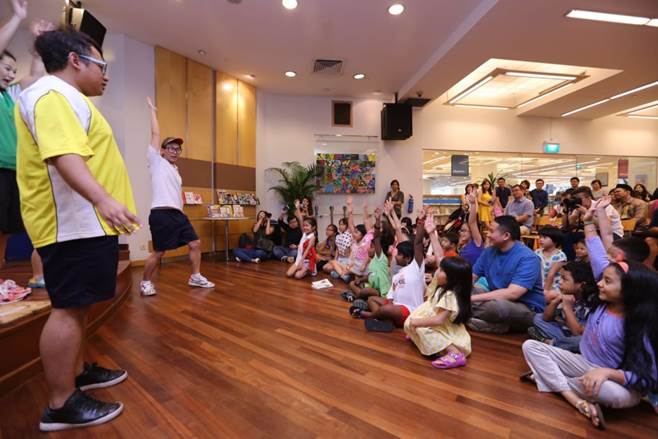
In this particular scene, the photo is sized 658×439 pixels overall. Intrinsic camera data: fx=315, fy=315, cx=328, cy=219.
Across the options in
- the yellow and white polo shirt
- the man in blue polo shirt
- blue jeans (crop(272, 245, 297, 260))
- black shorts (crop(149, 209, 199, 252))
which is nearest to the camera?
the yellow and white polo shirt

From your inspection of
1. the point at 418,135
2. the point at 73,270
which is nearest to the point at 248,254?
the point at 73,270

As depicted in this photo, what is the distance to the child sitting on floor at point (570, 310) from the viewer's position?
1.80 metres

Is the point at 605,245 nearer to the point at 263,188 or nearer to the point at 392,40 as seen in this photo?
the point at 392,40

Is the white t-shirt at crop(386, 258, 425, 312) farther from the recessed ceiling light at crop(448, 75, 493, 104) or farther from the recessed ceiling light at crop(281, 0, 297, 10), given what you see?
the recessed ceiling light at crop(448, 75, 493, 104)

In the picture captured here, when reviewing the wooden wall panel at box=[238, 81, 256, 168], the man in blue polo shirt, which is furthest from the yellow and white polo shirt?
the wooden wall panel at box=[238, 81, 256, 168]

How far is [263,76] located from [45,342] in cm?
612

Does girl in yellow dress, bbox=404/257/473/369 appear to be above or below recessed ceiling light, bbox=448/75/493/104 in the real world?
below

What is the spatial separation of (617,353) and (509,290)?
35.8 inches

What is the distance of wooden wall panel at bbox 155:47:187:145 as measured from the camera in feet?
16.7

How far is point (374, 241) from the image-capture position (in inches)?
133

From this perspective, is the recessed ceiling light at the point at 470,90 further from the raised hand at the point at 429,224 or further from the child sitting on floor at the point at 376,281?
the raised hand at the point at 429,224

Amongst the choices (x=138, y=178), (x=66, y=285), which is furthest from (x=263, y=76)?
(x=66, y=285)

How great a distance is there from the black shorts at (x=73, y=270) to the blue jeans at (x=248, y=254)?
439cm

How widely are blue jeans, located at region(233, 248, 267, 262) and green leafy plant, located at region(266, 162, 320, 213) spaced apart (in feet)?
4.67
